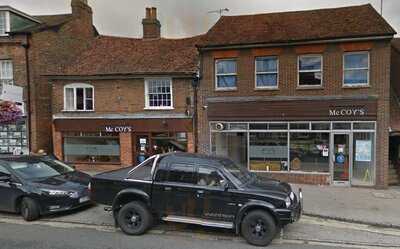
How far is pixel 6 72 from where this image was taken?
16578 mm

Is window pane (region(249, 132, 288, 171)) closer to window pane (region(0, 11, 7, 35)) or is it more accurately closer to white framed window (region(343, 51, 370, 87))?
white framed window (region(343, 51, 370, 87))

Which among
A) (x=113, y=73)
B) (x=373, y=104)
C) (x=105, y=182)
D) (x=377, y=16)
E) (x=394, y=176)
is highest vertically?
(x=377, y=16)

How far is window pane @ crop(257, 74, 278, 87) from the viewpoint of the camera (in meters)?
13.7

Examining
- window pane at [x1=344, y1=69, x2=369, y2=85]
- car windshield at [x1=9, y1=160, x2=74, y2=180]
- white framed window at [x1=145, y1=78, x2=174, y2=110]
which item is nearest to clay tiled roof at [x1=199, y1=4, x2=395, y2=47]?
window pane at [x1=344, y1=69, x2=369, y2=85]

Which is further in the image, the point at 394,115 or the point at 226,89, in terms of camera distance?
the point at 394,115

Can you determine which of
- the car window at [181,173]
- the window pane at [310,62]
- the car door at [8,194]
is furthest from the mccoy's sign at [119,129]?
the car window at [181,173]

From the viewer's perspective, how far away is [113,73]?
1512cm

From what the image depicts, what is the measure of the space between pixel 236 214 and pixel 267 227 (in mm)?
659

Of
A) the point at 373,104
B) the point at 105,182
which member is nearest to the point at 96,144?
the point at 105,182

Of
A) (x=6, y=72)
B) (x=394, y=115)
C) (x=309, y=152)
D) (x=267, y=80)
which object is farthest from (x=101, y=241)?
(x=6, y=72)

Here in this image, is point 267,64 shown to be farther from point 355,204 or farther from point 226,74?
point 355,204

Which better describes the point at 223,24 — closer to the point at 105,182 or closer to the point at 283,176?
the point at 283,176

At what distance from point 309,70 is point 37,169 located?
10.2 m

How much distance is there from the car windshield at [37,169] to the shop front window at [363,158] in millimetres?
10287
